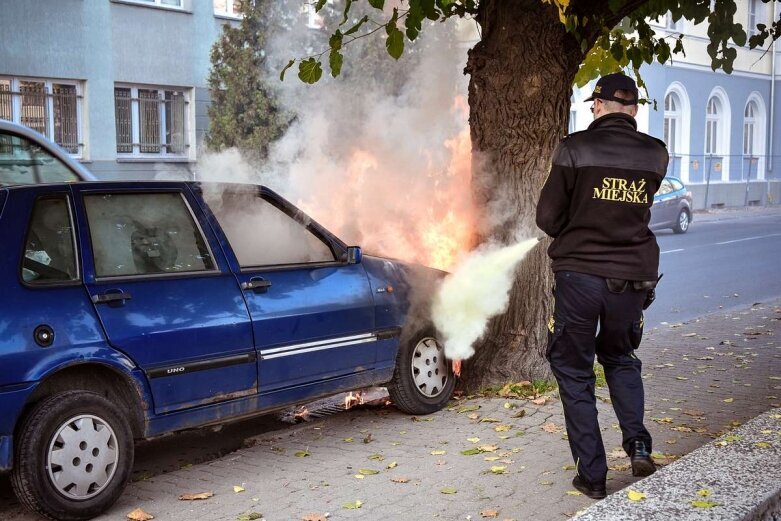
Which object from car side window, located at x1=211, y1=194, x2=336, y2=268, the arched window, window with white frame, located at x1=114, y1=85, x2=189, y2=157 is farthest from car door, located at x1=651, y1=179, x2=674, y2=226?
car side window, located at x1=211, y1=194, x2=336, y2=268

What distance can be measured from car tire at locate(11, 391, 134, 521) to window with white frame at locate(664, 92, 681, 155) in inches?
1261

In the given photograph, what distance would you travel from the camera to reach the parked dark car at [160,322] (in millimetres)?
4789

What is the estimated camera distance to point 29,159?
8594 millimetres

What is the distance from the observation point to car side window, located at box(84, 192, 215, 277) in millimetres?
5324

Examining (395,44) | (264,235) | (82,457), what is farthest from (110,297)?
(395,44)

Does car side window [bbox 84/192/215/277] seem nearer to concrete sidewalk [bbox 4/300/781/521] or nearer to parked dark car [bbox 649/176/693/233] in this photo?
concrete sidewalk [bbox 4/300/781/521]

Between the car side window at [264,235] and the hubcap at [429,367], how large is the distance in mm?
915

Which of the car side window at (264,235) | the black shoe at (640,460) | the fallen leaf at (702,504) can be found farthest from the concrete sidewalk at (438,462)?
the car side window at (264,235)

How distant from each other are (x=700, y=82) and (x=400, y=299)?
32120mm

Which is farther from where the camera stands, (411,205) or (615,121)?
(411,205)

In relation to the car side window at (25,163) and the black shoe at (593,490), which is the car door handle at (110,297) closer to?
the black shoe at (593,490)

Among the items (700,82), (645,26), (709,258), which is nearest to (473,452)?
(645,26)

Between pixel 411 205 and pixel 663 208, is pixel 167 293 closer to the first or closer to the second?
pixel 411 205

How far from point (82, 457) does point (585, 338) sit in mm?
2466
